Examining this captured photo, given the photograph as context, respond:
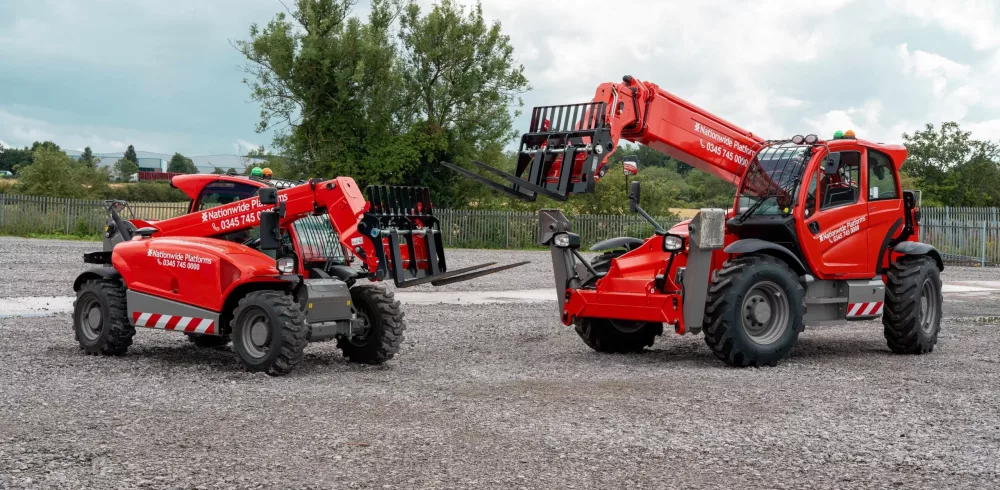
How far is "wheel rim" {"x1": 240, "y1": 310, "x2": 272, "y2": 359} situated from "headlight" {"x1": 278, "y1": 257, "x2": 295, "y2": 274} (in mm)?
453

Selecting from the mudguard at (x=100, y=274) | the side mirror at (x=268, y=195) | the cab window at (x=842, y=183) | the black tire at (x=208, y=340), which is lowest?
the black tire at (x=208, y=340)

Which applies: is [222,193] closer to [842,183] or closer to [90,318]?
[90,318]

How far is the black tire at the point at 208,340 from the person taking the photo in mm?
12164

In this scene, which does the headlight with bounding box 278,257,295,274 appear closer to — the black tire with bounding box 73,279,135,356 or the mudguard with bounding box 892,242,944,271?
the black tire with bounding box 73,279,135,356

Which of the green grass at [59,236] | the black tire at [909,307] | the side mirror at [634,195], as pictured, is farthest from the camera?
the green grass at [59,236]

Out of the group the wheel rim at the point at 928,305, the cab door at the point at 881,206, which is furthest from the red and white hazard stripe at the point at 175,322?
the wheel rim at the point at 928,305

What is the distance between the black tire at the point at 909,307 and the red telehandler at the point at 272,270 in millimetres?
5387

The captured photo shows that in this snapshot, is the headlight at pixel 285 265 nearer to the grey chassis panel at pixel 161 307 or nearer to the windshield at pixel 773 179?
the grey chassis panel at pixel 161 307

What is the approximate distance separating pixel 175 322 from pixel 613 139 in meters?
5.19

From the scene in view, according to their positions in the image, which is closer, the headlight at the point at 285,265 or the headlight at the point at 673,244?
the headlight at the point at 285,265

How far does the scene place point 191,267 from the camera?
34.3 feet

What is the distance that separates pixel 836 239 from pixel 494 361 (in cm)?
432

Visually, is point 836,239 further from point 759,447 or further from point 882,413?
point 759,447

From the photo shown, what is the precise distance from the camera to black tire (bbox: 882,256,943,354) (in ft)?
40.6
